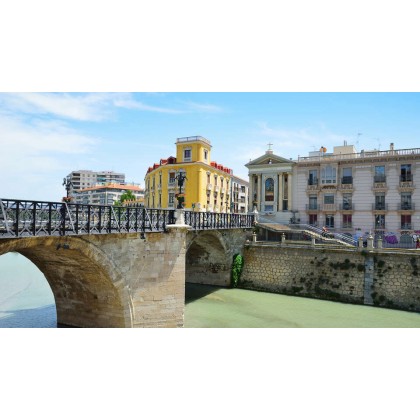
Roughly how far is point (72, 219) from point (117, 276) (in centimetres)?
339

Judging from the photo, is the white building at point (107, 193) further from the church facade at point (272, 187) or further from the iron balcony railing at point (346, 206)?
the iron balcony railing at point (346, 206)

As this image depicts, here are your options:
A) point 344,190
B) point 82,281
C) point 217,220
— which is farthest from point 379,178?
point 82,281

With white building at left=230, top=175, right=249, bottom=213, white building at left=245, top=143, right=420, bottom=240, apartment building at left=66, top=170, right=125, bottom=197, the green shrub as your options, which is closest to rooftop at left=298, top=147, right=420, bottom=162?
white building at left=245, top=143, right=420, bottom=240

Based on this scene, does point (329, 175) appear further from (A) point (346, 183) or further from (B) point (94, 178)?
(B) point (94, 178)

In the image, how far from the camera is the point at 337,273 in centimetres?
2500

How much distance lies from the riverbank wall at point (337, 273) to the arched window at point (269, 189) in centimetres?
958

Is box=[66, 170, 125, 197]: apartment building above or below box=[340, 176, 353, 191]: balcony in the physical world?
above

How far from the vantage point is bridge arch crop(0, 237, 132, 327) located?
13414 mm

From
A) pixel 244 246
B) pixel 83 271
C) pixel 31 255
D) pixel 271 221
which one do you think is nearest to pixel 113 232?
pixel 83 271

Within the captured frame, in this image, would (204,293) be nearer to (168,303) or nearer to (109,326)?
(168,303)

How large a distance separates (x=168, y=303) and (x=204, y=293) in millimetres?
9540

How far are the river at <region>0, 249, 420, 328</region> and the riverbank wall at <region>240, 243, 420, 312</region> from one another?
821 millimetres

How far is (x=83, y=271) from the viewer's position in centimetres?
1523

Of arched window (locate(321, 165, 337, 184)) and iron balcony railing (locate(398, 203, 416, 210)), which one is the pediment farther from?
iron balcony railing (locate(398, 203, 416, 210))
